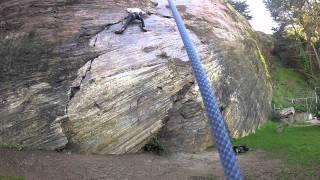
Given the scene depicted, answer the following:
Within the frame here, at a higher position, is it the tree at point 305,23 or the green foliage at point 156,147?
the tree at point 305,23

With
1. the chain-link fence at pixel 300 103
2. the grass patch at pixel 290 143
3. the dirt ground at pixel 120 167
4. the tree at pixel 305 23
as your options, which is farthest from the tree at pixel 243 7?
the dirt ground at pixel 120 167

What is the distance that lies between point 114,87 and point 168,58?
286 cm

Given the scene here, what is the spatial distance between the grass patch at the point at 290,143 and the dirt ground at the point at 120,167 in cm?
95

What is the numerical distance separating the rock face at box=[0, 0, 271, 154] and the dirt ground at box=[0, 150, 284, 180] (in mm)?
742

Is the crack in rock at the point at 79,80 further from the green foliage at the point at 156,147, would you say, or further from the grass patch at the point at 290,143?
the grass patch at the point at 290,143

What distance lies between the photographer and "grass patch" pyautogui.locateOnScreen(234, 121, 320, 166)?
15698mm

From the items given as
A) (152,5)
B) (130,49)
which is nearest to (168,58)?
(130,49)

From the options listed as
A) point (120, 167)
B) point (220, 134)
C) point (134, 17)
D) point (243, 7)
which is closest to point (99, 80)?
point (120, 167)

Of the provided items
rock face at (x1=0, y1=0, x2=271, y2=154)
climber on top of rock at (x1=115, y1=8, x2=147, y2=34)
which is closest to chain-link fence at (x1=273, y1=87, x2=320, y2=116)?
rock face at (x1=0, y1=0, x2=271, y2=154)

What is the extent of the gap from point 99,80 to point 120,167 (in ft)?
10.9

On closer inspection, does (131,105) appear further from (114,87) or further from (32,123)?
(32,123)

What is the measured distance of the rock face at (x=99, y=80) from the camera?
15148 millimetres

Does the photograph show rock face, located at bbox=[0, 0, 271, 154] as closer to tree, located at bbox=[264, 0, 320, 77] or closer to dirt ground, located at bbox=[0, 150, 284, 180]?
dirt ground, located at bbox=[0, 150, 284, 180]

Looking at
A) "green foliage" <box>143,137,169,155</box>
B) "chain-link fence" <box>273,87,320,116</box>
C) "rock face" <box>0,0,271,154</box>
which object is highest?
"rock face" <box>0,0,271,154</box>
